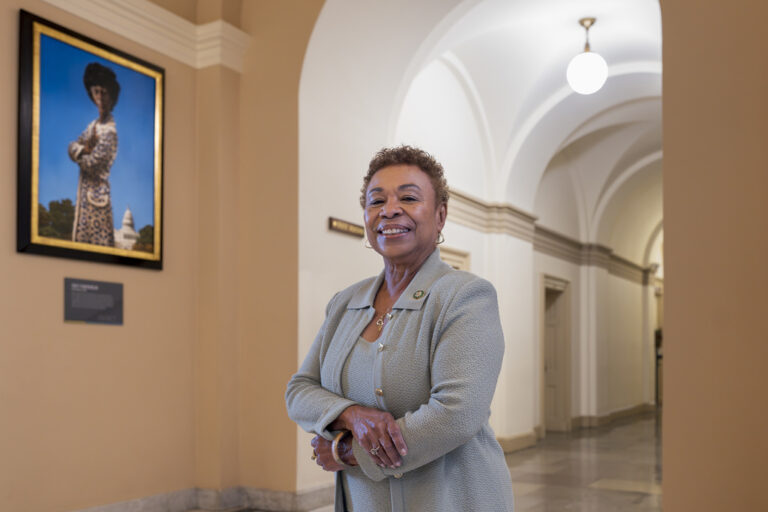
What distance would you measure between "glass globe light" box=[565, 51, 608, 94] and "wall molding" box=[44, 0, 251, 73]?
4083mm

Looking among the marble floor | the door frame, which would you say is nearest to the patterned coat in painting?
the marble floor

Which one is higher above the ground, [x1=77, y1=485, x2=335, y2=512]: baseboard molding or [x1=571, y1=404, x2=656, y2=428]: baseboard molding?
[x1=77, y1=485, x2=335, y2=512]: baseboard molding

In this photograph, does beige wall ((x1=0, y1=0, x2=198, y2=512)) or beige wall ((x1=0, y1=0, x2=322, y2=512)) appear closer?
beige wall ((x1=0, y1=0, x2=198, y2=512))

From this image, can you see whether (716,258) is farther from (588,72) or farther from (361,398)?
(588,72)

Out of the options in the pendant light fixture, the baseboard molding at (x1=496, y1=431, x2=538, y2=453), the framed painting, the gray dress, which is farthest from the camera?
the baseboard molding at (x1=496, y1=431, x2=538, y2=453)

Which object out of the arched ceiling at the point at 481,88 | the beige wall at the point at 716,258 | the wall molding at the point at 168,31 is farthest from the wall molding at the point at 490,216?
the beige wall at the point at 716,258

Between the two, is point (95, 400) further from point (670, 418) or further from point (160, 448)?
point (670, 418)

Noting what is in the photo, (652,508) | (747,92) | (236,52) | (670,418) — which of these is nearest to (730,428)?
(670,418)

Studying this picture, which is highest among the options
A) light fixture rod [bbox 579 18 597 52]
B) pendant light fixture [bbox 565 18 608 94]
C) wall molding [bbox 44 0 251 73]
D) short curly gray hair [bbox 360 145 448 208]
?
light fixture rod [bbox 579 18 597 52]

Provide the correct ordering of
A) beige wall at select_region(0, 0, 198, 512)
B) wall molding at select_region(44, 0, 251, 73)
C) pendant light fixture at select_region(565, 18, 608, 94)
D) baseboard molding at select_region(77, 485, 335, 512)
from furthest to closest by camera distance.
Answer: pendant light fixture at select_region(565, 18, 608, 94) < baseboard molding at select_region(77, 485, 335, 512) < wall molding at select_region(44, 0, 251, 73) < beige wall at select_region(0, 0, 198, 512)

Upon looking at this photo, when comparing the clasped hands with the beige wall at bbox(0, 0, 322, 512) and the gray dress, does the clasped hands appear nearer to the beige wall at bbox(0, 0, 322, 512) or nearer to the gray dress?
the gray dress

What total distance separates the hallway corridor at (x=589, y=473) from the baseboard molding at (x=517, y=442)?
10 centimetres

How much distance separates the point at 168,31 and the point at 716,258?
477 centimetres

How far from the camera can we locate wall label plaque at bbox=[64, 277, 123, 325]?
5.48 metres
